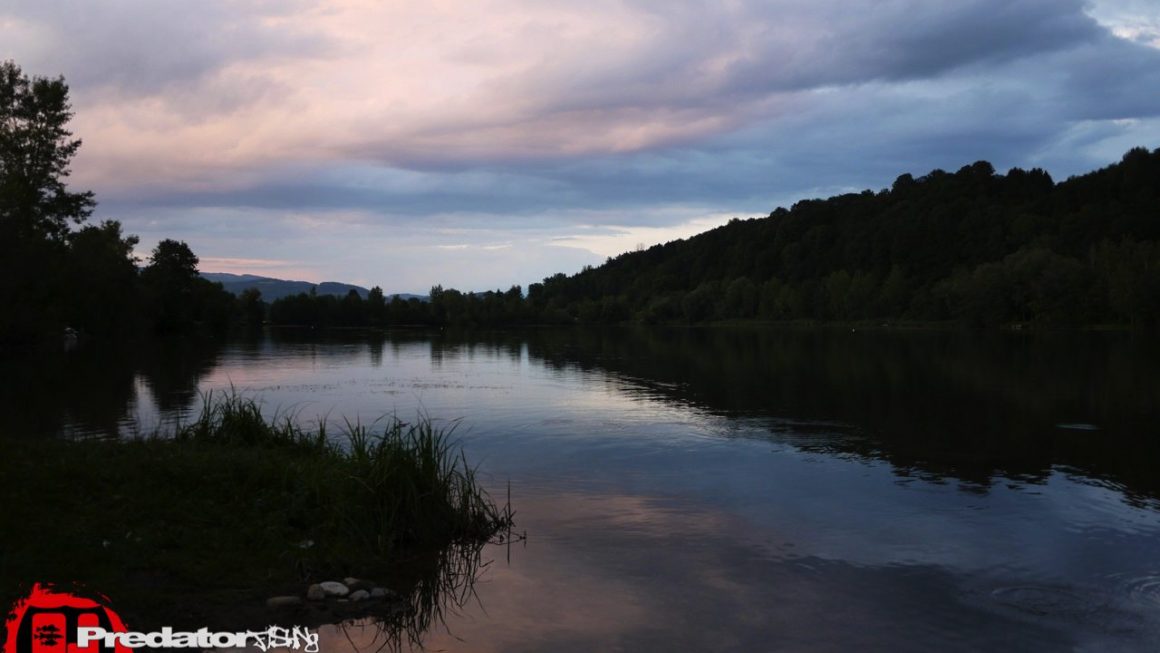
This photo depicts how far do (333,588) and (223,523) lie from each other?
7.81 ft

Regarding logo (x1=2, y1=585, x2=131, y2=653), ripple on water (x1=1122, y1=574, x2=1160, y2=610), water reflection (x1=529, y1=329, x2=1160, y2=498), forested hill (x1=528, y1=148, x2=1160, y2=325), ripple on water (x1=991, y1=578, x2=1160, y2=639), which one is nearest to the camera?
logo (x1=2, y1=585, x2=131, y2=653)

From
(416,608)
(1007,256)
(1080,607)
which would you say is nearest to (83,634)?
(416,608)

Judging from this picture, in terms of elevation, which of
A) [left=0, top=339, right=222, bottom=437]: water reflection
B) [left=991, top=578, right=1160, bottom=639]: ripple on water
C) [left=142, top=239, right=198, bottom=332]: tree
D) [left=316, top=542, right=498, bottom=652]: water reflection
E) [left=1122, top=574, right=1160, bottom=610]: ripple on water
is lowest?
[left=991, top=578, right=1160, bottom=639]: ripple on water

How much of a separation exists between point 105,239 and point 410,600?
90212mm

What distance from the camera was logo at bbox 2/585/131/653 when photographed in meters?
6.58

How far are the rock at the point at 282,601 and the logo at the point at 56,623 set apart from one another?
4.92 feet

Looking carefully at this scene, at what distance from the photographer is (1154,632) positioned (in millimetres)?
8727

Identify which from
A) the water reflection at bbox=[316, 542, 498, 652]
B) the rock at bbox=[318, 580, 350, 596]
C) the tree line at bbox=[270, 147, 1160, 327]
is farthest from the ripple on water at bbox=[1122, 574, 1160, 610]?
the tree line at bbox=[270, 147, 1160, 327]

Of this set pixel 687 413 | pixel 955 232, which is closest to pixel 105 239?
pixel 687 413

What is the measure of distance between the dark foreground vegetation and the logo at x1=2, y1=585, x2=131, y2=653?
0.22 m

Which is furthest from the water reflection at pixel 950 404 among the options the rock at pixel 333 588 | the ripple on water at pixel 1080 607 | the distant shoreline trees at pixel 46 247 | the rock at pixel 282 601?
the distant shoreline trees at pixel 46 247

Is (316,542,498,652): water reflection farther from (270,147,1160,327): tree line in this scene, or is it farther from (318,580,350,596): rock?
(270,147,1160,327): tree line

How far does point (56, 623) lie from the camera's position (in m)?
6.98

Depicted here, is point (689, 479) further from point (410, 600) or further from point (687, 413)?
point (687, 413)
